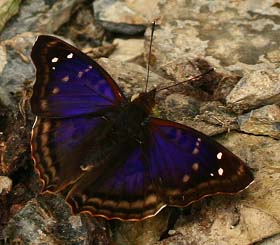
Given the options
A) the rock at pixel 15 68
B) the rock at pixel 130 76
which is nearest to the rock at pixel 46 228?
the rock at pixel 15 68

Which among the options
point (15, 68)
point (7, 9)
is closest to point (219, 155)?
point (15, 68)

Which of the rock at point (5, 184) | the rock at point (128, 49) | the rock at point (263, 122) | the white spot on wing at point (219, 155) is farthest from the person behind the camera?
the rock at point (128, 49)

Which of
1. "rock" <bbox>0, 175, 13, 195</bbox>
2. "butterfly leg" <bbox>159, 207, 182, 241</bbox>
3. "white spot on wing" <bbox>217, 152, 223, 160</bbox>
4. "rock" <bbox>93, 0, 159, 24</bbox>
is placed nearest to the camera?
"white spot on wing" <bbox>217, 152, 223, 160</bbox>

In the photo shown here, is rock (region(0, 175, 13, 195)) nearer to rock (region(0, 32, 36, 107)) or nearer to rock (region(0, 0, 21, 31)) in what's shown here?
rock (region(0, 32, 36, 107))

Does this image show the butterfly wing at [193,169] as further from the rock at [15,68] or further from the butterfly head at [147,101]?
the rock at [15,68]

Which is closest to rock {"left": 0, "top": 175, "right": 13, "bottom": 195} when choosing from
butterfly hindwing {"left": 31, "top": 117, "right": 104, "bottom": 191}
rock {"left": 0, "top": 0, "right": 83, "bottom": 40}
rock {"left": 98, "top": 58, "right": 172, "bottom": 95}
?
butterfly hindwing {"left": 31, "top": 117, "right": 104, "bottom": 191}

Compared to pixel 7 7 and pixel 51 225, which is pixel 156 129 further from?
pixel 7 7

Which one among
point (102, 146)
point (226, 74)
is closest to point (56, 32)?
point (226, 74)
